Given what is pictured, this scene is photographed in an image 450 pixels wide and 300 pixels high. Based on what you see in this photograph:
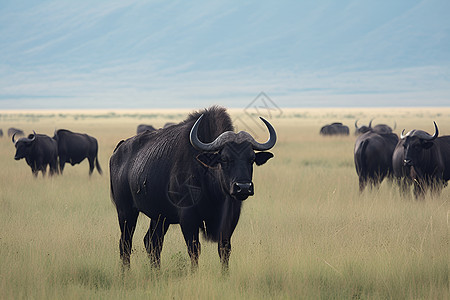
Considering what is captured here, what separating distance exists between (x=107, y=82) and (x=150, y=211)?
19701 centimetres

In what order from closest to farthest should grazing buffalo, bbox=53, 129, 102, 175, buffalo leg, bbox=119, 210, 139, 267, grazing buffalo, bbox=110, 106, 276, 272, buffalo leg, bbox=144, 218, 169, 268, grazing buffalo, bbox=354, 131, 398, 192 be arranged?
grazing buffalo, bbox=110, 106, 276, 272 → buffalo leg, bbox=144, 218, 169, 268 → buffalo leg, bbox=119, 210, 139, 267 → grazing buffalo, bbox=354, 131, 398, 192 → grazing buffalo, bbox=53, 129, 102, 175

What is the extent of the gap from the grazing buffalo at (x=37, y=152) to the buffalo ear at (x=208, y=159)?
36.5ft

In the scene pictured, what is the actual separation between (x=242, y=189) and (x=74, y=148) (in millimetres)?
13568

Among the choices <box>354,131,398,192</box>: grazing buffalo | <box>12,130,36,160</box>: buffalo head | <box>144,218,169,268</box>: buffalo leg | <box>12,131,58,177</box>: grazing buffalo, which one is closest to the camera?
<box>144,218,169,268</box>: buffalo leg

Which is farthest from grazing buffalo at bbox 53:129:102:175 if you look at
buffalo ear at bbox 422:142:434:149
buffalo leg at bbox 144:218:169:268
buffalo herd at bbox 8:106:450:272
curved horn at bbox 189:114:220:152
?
curved horn at bbox 189:114:220:152

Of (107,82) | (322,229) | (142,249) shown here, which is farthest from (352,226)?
(107,82)

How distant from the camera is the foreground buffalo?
39.3 ft

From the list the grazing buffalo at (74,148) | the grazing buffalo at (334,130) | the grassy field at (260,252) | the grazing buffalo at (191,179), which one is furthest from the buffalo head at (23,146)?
the grazing buffalo at (334,130)

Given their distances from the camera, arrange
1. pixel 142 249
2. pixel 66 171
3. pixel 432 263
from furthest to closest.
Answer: pixel 66 171 < pixel 142 249 < pixel 432 263

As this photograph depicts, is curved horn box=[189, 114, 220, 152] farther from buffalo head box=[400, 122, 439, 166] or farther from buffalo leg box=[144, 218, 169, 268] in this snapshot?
buffalo head box=[400, 122, 439, 166]

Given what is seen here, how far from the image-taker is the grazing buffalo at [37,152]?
16.4 m

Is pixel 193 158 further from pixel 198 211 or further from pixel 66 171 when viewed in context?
pixel 66 171

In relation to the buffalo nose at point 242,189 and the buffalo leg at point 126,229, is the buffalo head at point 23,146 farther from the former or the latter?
the buffalo nose at point 242,189

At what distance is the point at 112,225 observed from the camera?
9.87 m
